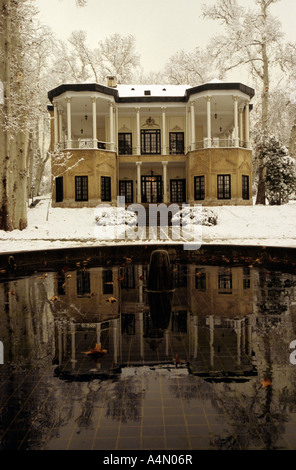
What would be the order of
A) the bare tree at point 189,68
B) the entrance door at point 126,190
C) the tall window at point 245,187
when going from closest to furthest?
the tall window at point 245,187 → the entrance door at point 126,190 → the bare tree at point 189,68

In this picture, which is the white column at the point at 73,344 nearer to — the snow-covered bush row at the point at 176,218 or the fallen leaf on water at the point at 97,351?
the fallen leaf on water at the point at 97,351

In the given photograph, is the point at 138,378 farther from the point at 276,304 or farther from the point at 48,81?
the point at 48,81

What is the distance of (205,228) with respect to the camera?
2255cm

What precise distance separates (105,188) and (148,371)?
93.1 feet

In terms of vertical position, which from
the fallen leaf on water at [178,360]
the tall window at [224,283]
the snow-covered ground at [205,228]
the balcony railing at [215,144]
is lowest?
the fallen leaf on water at [178,360]

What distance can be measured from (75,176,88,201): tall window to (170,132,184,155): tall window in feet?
29.2

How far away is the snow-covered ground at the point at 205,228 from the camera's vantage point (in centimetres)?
1761

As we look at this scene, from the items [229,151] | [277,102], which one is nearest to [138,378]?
[229,151]

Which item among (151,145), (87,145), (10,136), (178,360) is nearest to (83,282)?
(178,360)

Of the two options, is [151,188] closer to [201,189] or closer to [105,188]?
[105,188]

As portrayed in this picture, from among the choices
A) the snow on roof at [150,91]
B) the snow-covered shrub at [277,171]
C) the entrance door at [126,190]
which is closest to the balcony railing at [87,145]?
the entrance door at [126,190]

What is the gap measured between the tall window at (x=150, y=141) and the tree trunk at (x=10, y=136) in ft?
49.8

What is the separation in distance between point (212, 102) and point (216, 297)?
1083 inches

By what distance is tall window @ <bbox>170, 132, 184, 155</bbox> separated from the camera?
35.5 meters
